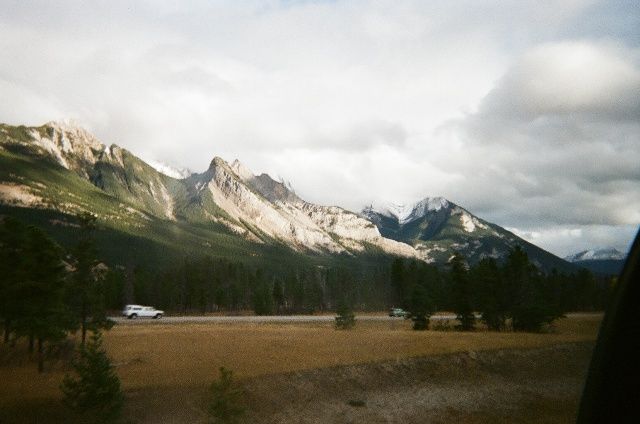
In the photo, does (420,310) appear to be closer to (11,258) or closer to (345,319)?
(345,319)

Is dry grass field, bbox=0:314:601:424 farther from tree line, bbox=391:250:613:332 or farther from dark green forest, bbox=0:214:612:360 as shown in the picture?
tree line, bbox=391:250:613:332

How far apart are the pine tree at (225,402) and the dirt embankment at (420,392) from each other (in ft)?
3.41

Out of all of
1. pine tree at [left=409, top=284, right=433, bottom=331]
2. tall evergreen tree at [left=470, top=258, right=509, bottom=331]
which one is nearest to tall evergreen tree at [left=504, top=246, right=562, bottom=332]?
tall evergreen tree at [left=470, top=258, right=509, bottom=331]

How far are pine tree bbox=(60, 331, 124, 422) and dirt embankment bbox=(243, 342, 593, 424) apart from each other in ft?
8.48

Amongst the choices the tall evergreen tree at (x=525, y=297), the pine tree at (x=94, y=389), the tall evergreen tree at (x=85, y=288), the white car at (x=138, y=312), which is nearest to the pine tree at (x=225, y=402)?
the pine tree at (x=94, y=389)

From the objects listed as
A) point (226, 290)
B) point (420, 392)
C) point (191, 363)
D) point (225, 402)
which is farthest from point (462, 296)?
point (226, 290)

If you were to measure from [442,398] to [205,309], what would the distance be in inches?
2986

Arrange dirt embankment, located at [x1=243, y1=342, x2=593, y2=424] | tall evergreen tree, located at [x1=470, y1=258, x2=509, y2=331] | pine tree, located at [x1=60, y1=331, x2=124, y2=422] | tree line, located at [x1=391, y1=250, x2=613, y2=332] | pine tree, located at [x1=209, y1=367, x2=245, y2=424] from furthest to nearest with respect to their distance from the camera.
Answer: tall evergreen tree, located at [x1=470, y1=258, x2=509, y2=331], tree line, located at [x1=391, y1=250, x2=613, y2=332], dirt embankment, located at [x1=243, y1=342, x2=593, y2=424], pine tree, located at [x1=60, y1=331, x2=124, y2=422], pine tree, located at [x1=209, y1=367, x2=245, y2=424]

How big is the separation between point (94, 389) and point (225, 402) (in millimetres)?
2371

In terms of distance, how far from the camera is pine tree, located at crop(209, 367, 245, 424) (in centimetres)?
742

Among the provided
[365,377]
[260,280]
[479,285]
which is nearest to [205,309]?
[260,280]

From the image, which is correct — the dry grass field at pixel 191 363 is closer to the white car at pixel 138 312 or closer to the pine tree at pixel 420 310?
the pine tree at pixel 420 310

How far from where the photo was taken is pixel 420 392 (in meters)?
12.2

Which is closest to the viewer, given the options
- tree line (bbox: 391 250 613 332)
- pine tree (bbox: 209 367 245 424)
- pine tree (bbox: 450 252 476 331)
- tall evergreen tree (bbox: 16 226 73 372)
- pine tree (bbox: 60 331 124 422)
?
pine tree (bbox: 209 367 245 424)
